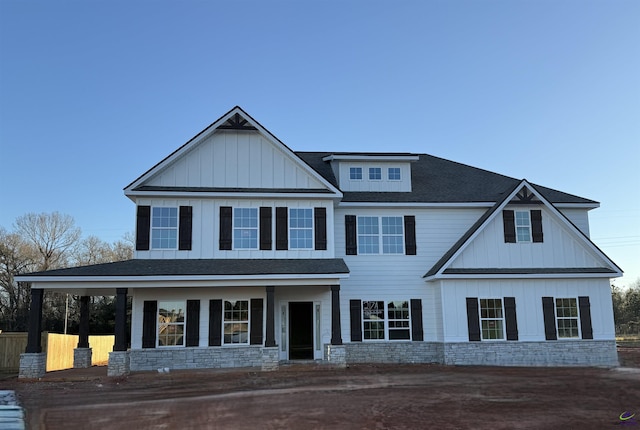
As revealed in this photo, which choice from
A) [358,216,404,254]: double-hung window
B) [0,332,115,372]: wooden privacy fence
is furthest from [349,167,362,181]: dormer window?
[0,332,115,372]: wooden privacy fence

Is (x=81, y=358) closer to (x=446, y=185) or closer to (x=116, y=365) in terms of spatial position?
(x=116, y=365)

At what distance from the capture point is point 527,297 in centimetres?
2058

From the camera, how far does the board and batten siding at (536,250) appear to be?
20828 millimetres

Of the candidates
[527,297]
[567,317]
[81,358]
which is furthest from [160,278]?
[567,317]

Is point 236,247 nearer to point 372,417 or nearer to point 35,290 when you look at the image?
point 35,290

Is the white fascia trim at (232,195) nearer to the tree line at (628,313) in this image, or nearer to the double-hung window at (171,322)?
the double-hung window at (171,322)

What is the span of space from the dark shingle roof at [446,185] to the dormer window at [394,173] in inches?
31.9

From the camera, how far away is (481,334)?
66.2 ft

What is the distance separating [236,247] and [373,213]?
5597 mm

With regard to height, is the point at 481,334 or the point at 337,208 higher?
the point at 337,208

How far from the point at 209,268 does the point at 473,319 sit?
382 inches

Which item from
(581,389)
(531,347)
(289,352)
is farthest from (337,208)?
(581,389)

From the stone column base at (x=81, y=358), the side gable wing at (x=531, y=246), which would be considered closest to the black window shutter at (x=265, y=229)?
the side gable wing at (x=531, y=246)

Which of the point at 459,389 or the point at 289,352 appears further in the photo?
the point at 289,352
